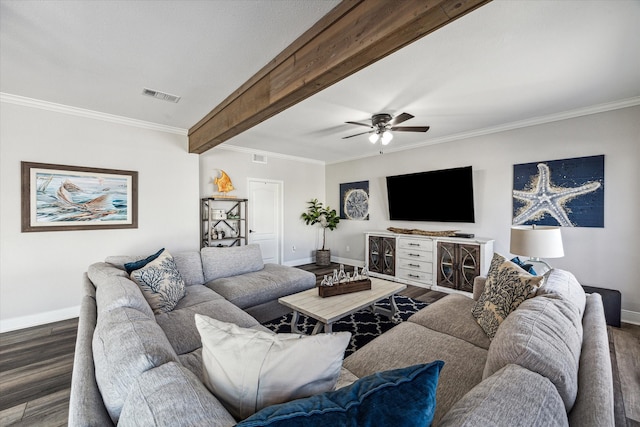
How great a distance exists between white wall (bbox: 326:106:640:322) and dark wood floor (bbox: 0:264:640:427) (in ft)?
2.23

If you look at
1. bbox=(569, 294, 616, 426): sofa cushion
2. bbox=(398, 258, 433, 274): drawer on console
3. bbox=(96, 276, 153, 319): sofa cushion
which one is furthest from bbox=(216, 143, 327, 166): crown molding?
bbox=(569, 294, 616, 426): sofa cushion

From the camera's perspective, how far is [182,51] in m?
2.09

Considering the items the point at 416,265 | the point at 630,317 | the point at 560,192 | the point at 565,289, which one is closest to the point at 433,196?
the point at 416,265

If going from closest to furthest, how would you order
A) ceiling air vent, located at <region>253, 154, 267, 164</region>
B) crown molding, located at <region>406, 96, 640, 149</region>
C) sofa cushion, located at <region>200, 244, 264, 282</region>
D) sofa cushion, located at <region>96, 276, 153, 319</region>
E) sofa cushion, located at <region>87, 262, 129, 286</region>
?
sofa cushion, located at <region>96, 276, 153, 319</region> < sofa cushion, located at <region>87, 262, 129, 286</region> < crown molding, located at <region>406, 96, 640, 149</region> < sofa cushion, located at <region>200, 244, 264, 282</region> < ceiling air vent, located at <region>253, 154, 267, 164</region>

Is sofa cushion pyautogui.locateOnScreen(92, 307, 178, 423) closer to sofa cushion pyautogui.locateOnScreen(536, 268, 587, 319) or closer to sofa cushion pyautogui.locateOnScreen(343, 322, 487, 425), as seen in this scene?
sofa cushion pyautogui.locateOnScreen(343, 322, 487, 425)

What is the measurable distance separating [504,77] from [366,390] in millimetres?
2913

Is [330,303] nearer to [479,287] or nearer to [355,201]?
[479,287]

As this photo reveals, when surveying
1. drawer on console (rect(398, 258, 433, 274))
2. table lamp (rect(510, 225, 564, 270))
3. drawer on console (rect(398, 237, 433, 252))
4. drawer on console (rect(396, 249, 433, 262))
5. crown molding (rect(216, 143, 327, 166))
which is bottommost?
drawer on console (rect(398, 258, 433, 274))

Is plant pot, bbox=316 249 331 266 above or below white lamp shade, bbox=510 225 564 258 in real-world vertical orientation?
below

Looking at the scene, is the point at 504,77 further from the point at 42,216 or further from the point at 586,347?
the point at 42,216

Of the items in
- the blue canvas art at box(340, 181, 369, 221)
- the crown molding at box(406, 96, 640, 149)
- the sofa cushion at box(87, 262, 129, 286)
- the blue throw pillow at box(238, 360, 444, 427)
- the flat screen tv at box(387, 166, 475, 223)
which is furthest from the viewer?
the blue canvas art at box(340, 181, 369, 221)

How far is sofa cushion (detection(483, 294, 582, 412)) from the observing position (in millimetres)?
899

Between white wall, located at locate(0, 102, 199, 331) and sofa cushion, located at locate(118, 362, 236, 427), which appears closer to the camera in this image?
sofa cushion, located at locate(118, 362, 236, 427)

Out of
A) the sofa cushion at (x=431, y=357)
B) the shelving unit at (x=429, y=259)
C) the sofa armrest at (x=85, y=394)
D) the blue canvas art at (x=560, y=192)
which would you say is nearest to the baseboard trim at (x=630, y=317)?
the blue canvas art at (x=560, y=192)
